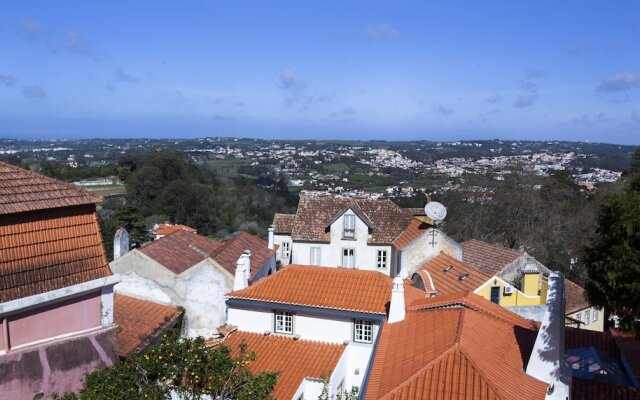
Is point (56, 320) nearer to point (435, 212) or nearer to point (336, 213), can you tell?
point (435, 212)

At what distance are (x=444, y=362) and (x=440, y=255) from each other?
18.1m

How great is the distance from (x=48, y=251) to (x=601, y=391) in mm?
14425

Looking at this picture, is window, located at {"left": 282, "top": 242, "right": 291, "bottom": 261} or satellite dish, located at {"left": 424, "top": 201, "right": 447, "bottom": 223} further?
window, located at {"left": 282, "top": 242, "right": 291, "bottom": 261}

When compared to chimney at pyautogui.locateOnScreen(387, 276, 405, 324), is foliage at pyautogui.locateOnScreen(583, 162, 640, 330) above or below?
above

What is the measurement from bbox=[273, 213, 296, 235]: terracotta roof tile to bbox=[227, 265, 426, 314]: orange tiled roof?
656 inches

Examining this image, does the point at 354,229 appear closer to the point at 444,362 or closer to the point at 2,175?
the point at 444,362

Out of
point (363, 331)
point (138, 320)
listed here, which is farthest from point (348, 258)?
point (138, 320)

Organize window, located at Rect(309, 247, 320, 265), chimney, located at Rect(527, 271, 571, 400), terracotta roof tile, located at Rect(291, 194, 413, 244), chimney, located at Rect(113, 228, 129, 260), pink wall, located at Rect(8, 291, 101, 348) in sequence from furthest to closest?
window, located at Rect(309, 247, 320, 265), terracotta roof tile, located at Rect(291, 194, 413, 244), chimney, located at Rect(113, 228, 129, 260), chimney, located at Rect(527, 271, 571, 400), pink wall, located at Rect(8, 291, 101, 348)

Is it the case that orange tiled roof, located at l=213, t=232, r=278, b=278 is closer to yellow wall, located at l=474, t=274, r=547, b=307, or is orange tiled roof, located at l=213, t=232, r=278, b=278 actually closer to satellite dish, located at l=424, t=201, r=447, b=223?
satellite dish, located at l=424, t=201, r=447, b=223

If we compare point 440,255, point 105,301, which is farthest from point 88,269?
point 440,255

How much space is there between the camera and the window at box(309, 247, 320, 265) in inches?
1382

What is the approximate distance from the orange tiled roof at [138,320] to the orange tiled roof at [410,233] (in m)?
14.9

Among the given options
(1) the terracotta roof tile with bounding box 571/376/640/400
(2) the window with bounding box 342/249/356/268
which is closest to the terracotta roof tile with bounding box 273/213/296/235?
(2) the window with bounding box 342/249/356/268

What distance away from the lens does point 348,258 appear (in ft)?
114
